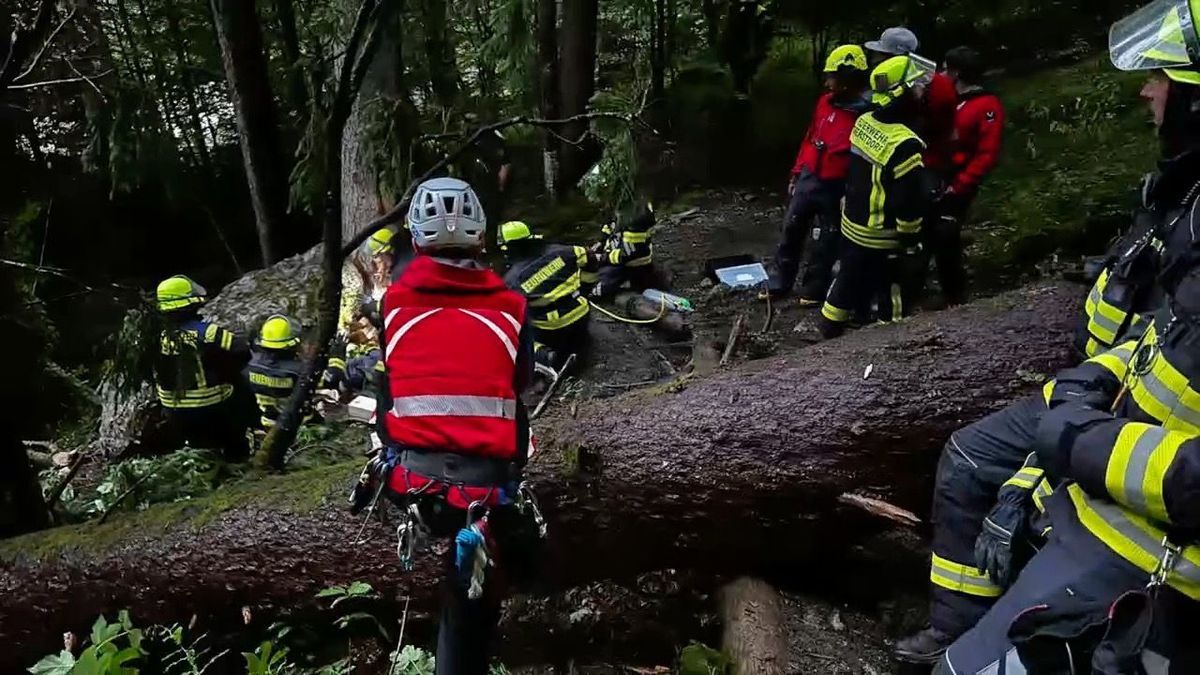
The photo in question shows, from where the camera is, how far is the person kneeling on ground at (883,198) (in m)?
5.57

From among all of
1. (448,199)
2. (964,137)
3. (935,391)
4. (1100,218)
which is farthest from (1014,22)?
(448,199)

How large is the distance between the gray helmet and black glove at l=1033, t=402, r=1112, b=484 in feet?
7.11

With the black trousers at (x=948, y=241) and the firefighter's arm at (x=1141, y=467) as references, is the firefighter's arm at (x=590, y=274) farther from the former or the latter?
the firefighter's arm at (x=1141, y=467)

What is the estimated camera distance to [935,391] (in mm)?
3771

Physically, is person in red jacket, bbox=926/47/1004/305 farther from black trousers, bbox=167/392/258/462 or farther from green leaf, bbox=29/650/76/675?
green leaf, bbox=29/650/76/675

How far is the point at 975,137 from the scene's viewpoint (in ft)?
20.7

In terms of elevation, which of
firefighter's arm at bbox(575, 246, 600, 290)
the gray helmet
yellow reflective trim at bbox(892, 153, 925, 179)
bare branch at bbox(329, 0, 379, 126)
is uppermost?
bare branch at bbox(329, 0, 379, 126)

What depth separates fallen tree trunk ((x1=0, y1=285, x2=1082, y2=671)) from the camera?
3732 mm

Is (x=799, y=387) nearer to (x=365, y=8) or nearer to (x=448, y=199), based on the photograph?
(x=448, y=199)

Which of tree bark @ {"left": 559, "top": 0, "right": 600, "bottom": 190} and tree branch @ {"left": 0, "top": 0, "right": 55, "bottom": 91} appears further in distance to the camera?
tree bark @ {"left": 559, "top": 0, "right": 600, "bottom": 190}

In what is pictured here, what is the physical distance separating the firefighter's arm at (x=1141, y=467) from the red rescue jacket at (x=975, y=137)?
4462mm

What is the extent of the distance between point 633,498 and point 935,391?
138 cm

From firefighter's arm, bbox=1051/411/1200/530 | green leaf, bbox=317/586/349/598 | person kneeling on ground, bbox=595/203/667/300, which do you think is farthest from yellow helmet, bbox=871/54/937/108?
A: green leaf, bbox=317/586/349/598

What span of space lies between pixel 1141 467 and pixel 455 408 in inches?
89.2
